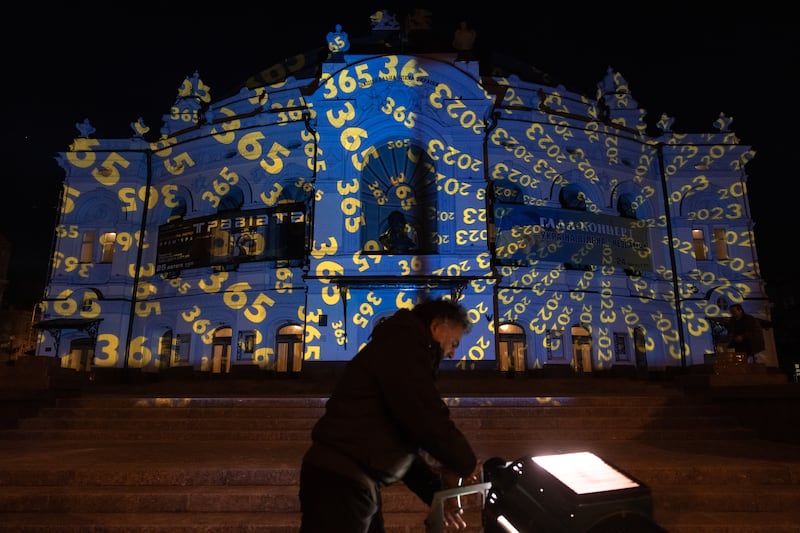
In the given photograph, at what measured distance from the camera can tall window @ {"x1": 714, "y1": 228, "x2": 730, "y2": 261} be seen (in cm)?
2184

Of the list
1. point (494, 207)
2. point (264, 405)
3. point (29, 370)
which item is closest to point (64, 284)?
point (29, 370)

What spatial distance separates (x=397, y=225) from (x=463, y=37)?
363 inches

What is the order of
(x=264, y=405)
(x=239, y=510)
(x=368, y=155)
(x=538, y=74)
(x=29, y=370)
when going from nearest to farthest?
(x=239, y=510) < (x=264, y=405) < (x=29, y=370) < (x=368, y=155) < (x=538, y=74)

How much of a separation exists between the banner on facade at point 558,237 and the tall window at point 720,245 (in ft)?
16.3

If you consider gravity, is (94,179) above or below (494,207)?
above

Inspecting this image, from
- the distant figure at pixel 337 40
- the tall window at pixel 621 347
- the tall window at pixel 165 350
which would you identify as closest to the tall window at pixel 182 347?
the tall window at pixel 165 350

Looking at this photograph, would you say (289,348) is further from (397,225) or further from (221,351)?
(397,225)

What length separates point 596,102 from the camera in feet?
75.9

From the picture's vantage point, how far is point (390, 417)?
90.1 inches

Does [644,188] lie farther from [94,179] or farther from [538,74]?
[94,179]

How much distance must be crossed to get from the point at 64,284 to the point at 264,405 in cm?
1714

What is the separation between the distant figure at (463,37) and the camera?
68.0ft

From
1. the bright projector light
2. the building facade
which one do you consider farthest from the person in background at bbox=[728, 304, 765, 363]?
the bright projector light

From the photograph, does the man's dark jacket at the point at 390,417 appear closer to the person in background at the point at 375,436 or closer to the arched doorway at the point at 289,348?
the person in background at the point at 375,436
